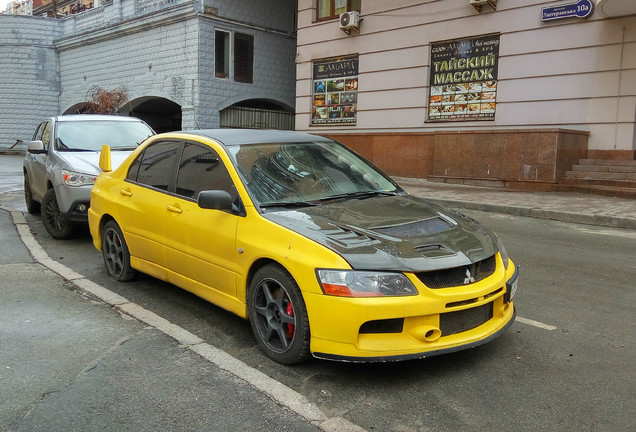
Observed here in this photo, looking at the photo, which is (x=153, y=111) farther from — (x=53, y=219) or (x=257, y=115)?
(x=53, y=219)

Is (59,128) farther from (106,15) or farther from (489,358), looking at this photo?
(106,15)

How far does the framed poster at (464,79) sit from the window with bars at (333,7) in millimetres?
3591

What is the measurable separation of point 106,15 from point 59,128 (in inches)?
760

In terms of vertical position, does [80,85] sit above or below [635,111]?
above

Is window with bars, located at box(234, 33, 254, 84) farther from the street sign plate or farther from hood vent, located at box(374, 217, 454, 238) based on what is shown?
hood vent, located at box(374, 217, 454, 238)

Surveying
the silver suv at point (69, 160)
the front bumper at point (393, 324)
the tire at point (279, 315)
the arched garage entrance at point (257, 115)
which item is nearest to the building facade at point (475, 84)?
the arched garage entrance at point (257, 115)

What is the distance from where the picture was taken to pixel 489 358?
12.6 ft

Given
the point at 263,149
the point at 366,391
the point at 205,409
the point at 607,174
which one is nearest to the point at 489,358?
the point at 366,391

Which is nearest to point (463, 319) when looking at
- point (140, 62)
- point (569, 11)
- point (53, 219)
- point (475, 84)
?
point (53, 219)

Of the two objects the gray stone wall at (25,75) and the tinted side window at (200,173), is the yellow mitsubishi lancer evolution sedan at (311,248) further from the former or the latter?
the gray stone wall at (25,75)

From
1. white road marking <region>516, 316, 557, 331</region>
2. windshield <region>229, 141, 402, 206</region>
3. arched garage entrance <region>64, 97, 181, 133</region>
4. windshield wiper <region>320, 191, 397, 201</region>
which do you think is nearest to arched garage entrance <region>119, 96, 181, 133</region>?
arched garage entrance <region>64, 97, 181, 133</region>

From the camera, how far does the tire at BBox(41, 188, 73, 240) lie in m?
7.84

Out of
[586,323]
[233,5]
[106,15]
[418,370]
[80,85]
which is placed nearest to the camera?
[418,370]

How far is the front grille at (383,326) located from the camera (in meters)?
3.38
